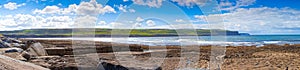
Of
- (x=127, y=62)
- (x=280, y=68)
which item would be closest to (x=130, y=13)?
(x=127, y=62)

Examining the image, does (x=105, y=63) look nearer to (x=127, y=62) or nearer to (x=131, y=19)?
(x=127, y=62)

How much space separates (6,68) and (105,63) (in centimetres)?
347

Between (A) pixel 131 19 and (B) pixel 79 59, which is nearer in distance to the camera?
(B) pixel 79 59

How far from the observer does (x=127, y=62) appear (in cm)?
970

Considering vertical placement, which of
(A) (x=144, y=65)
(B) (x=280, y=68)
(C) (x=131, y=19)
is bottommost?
(B) (x=280, y=68)

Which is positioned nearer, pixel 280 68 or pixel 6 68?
pixel 6 68

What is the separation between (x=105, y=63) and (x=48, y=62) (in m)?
1.42

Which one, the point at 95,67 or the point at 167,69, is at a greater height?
the point at 95,67

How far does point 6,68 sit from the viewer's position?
5695 millimetres

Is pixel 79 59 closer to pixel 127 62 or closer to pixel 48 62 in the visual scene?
pixel 48 62

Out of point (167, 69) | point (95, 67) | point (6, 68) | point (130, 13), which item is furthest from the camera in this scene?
point (167, 69)

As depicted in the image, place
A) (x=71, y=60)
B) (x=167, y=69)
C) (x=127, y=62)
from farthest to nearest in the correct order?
1. (x=167, y=69)
2. (x=127, y=62)
3. (x=71, y=60)

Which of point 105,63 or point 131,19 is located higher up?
point 131,19

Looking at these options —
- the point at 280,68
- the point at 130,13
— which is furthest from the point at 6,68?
the point at 280,68
